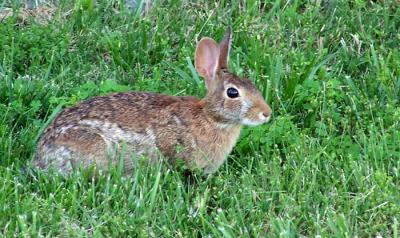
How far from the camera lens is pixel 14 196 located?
18.7ft

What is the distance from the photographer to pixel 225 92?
20.7 feet

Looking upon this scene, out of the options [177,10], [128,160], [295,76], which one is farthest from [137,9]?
[128,160]

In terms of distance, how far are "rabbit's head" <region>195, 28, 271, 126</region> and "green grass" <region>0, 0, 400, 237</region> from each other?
305 mm

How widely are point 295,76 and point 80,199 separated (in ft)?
6.78

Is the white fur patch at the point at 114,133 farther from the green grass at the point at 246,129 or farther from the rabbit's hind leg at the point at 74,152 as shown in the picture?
the green grass at the point at 246,129

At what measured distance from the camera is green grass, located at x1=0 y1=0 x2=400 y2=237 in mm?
5543

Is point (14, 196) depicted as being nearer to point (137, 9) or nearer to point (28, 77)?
point (28, 77)

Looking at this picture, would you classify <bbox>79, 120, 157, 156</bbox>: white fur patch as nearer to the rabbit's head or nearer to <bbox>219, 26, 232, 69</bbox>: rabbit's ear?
the rabbit's head

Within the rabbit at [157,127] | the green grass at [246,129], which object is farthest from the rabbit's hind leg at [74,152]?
the green grass at [246,129]

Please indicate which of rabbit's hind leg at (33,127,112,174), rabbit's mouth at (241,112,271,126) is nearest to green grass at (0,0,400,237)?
rabbit's hind leg at (33,127,112,174)

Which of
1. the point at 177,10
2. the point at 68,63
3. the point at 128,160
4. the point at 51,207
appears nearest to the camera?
the point at 51,207

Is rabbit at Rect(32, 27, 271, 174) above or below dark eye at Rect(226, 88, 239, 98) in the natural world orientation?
below

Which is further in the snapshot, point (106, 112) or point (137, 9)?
point (137, 9)

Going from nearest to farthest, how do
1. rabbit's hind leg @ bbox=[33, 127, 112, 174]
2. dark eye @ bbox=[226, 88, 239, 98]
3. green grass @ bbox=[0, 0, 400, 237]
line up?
green grass @ bbox=[0, 0, 400, 237], rabbit's hind leg @ bbox=[33, 127, 112, 174], dark eye @ bbox=[226, 88, 239, 98]
